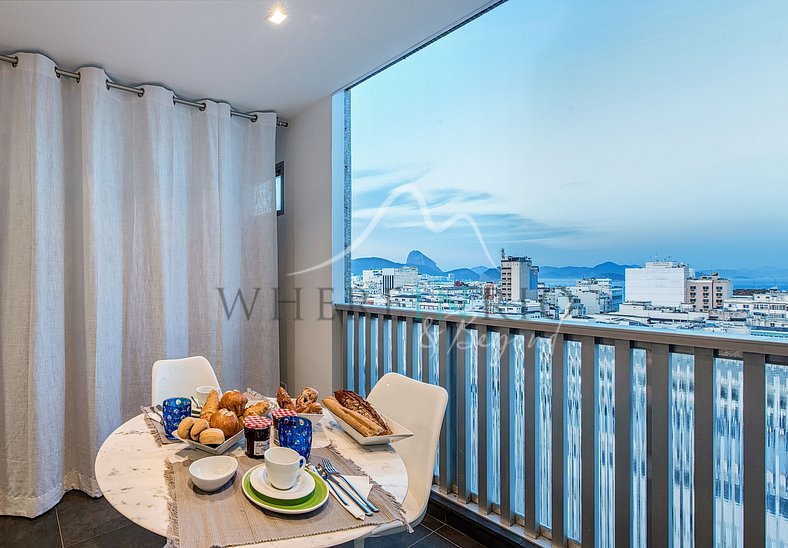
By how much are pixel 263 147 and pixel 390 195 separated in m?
1.21

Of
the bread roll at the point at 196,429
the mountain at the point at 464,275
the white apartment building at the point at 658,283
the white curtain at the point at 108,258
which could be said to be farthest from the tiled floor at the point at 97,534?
the white apartment building at the point at 658,283

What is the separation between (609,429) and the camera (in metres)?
1.68

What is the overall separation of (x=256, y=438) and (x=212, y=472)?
0.56 ft

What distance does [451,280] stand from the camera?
231cm

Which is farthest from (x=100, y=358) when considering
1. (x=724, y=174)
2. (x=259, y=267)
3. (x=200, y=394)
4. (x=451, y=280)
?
(x=724, y=174)

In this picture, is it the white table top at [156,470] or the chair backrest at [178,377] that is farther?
the chair backrest at [178,377]

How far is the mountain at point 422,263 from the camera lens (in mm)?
2398

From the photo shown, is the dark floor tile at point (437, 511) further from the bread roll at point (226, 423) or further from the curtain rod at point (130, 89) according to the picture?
the curtain rod at point (130, 89)

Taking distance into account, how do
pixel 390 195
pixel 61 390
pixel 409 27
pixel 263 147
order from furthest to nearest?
pixel 263 147
pixel 390 195
pixel 61 390
pixel 409 27

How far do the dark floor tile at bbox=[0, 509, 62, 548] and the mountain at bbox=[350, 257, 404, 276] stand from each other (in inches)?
80.6

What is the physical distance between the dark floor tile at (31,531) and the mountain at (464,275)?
7.47 ft

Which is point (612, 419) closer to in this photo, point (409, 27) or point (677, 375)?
point (677, 375)

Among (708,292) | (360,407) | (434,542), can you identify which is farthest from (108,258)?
(708,292)

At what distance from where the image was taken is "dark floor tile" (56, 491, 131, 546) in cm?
220
